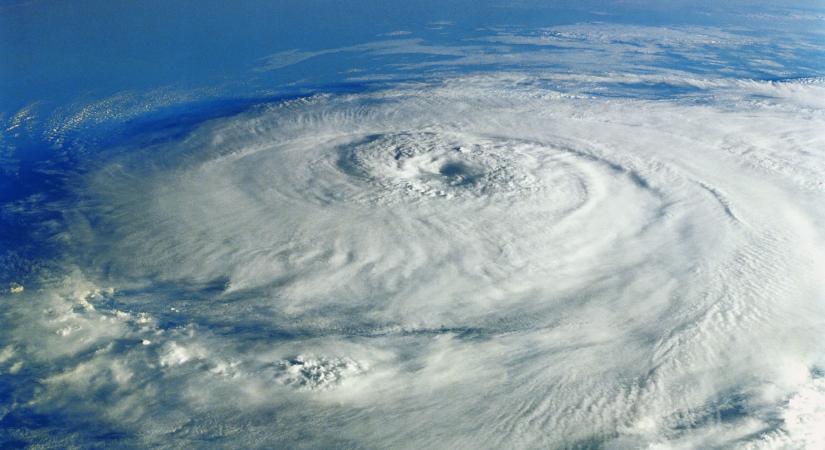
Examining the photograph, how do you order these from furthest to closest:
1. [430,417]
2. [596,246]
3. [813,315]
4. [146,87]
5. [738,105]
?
[146,87] < [738,105] < [596,246] < [813,315] < [430,417]

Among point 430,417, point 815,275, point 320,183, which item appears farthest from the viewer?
point 320,183

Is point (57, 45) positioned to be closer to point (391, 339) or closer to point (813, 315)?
point (391, 339)

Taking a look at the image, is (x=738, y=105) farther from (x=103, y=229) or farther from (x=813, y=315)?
(x=103, y=229)

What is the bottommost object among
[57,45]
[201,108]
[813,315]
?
[813,315]

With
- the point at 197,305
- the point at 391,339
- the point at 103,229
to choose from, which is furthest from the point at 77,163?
the point at 391,339

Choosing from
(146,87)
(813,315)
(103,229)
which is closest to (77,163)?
(103,229)

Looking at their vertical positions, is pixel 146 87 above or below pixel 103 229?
above

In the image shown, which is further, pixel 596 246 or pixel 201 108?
pixel 201 108
